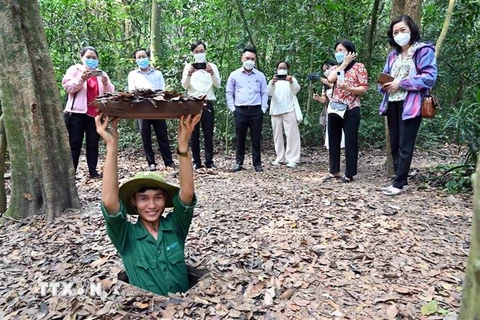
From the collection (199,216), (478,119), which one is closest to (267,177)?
(199,216)

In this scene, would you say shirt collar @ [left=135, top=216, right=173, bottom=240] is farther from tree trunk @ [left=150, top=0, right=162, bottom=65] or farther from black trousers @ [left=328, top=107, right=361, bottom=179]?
tree trunk @ [left=150, top=0, right=162, bottom=65]

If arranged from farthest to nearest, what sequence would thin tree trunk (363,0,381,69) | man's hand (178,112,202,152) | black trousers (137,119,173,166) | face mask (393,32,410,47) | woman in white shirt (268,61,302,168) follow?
thin tree trunk (363,0,381,69)
woman in white shirt (268,61,302,168)
black trousers (137,119,173,166)
face mask (393,32,410,47)
man's hand (178,112,202,152)

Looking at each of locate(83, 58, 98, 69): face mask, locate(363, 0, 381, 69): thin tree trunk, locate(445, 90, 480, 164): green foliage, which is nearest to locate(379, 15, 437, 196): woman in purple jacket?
locate(445, 90, 480, 164): green foliage

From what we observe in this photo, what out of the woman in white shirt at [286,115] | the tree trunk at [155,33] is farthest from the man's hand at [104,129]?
the tree trunk at [155,33]

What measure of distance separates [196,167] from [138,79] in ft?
5.70

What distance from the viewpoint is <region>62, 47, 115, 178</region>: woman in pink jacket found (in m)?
5.60

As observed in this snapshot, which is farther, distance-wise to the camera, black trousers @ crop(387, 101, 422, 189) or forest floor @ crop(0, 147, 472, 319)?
black trousers @ crop(387, 101, 422, 189)

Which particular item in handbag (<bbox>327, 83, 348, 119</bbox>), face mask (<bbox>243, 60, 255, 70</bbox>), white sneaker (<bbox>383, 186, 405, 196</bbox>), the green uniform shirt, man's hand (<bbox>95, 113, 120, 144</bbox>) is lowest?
white sneaker (<bbox>383, 186, 405, 196</bbox>)

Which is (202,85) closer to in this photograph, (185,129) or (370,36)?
(370,36)

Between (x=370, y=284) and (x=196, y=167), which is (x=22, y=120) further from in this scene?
(x=370, y=284)

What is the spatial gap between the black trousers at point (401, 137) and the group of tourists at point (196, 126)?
0.5 inches

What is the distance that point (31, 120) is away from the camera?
4.25 m

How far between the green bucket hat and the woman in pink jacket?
3.15 meters

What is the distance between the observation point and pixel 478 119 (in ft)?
17.2
